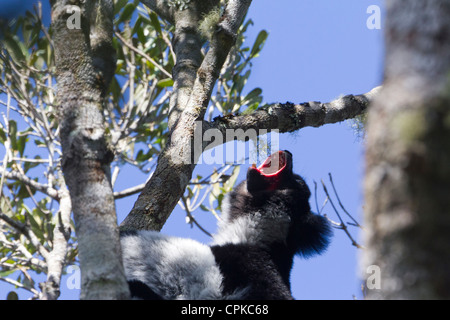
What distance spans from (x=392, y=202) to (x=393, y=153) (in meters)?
0.12

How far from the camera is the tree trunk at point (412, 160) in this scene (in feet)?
4.08

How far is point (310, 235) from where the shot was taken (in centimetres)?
424

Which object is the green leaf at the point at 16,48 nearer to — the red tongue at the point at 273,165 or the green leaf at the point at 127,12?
the green leaf at the point at 127,12

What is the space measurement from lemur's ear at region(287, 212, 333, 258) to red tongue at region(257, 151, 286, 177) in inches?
16.8

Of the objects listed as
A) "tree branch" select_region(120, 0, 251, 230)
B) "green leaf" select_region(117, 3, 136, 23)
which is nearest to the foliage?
"green leaf" select_region(117, 3, 136, 23)

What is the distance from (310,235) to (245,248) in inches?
28.0

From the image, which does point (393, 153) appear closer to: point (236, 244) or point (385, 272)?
point (385, 272)

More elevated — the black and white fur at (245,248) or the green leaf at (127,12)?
the green leaf at (127,12)

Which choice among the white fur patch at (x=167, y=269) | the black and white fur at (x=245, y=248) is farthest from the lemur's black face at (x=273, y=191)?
the white fur patch at (x=167, y=269)

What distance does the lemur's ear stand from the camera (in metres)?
4.17

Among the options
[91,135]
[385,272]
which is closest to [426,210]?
[385,272]

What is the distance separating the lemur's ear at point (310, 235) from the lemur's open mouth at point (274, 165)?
16.6 inches

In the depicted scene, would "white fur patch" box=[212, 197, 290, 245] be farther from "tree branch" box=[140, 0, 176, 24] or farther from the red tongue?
"tree branch" box=[140, 0, 176, 24]

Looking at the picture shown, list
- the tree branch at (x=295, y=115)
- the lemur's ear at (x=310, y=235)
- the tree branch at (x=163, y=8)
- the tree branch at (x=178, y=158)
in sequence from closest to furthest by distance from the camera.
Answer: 1. the tree branch at (x=178, y=158)
2. the tree branch at (x=295, y=115)
3. the lemur's ear at (x=310, y=235)
4. the tree branch at (x=163, y=8)
